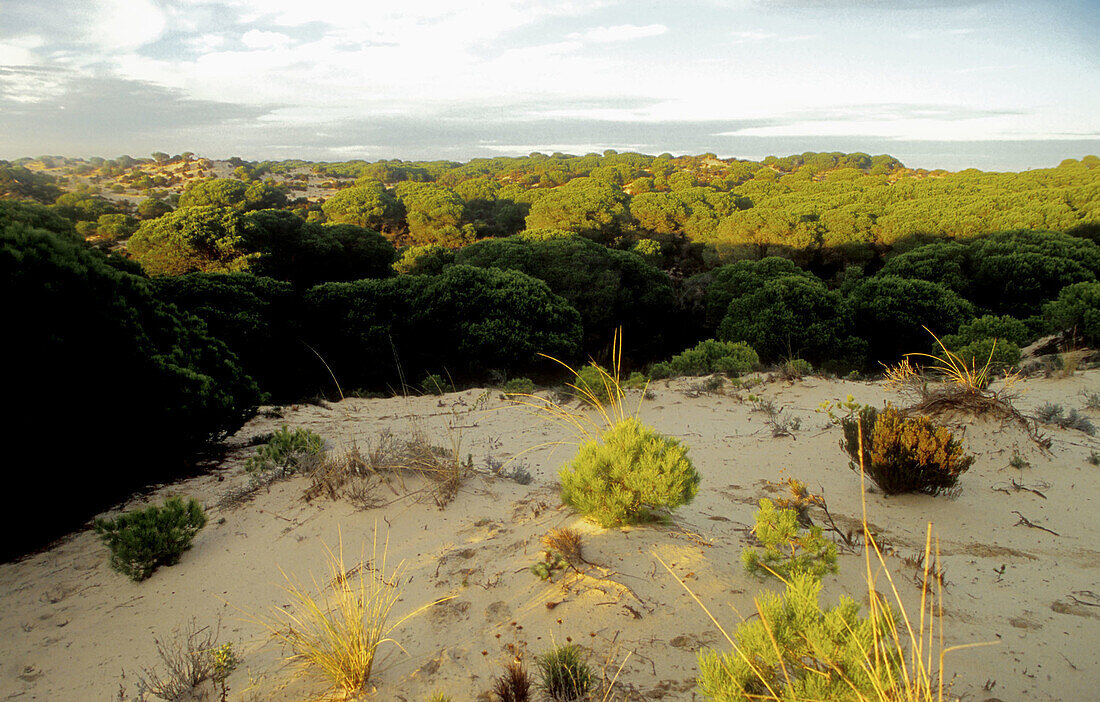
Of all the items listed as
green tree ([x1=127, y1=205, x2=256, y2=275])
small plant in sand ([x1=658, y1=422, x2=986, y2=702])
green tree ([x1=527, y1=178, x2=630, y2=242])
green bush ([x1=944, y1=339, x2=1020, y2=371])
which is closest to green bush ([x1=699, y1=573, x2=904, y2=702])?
small plant in sand ([x1=658, y1=422, x2=986, y2=702])

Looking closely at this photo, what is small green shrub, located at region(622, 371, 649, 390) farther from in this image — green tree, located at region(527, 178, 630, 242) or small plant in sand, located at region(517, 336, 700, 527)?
green tree, located at region(527, 178, 630, 242)

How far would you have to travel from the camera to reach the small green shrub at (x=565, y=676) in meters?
2.15

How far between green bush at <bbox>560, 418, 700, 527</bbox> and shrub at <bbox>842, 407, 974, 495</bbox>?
205cm

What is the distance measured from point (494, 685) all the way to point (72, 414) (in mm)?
3855

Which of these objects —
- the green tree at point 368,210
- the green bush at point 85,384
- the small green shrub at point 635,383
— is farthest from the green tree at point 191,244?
the green tree at point 368,210

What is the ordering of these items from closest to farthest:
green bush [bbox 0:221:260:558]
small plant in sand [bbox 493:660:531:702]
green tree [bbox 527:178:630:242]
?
1. small plant in sand [bbox 493:660:531:702]
2. green bush [bbox 0:221:260:558]
3. green tree [bbox 527:178:630:242]

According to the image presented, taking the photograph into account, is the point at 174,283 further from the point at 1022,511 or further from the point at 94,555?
the point at 1022,511

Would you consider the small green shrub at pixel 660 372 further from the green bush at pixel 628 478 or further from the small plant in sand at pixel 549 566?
the small plant in sand at pixel 549 566

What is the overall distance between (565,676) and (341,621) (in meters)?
1.29

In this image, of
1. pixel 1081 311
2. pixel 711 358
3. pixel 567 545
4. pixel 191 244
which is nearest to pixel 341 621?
pixel 567 545

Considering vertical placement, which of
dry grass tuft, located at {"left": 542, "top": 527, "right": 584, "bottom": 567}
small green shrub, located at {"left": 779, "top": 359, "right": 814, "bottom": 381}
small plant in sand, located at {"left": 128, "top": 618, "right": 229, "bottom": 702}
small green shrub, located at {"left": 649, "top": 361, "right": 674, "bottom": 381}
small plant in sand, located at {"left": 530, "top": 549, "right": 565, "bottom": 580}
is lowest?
small green shrub, located at {"left": 649, "top": 361, "right": 674, "bottom": 381}

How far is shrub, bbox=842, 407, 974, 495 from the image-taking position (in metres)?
4.26

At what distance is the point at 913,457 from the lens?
4.30 m

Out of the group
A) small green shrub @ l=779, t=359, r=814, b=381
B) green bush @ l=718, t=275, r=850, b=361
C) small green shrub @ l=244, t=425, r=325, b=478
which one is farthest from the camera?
green bush @ l=718, t=275, r=850, b=361
